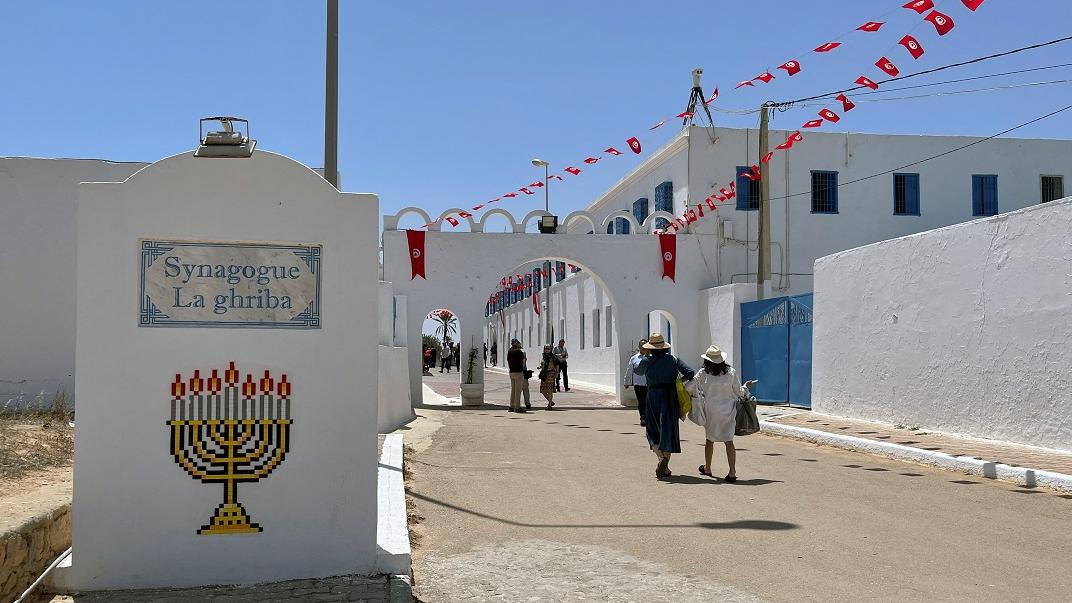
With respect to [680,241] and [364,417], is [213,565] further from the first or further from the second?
[680,241]

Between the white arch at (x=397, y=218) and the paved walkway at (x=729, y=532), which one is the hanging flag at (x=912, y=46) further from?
the white arch at (x=397, y=218)

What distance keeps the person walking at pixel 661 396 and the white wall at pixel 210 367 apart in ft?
16.8

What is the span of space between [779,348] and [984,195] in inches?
395

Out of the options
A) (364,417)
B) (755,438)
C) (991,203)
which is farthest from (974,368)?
A: (991,203)

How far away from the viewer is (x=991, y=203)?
27047 mm

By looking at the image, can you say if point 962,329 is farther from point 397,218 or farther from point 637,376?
point 397,218

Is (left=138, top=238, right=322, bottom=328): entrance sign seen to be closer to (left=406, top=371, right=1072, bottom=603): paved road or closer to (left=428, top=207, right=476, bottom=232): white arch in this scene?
(left=406, top=371, right=1072, bottom=603): paved road

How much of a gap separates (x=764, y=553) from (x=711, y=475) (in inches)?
162

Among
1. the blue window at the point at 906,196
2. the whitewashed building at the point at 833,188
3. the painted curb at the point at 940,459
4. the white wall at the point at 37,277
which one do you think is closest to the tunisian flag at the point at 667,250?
the whitewashed building at the point at 833,188

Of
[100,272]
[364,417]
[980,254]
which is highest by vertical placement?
[980,254]

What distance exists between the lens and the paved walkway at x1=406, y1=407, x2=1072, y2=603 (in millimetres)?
5871

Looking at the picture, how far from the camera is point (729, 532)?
294 inches

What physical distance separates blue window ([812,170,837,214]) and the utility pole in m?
2.66

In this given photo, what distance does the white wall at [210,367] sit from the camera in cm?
573
